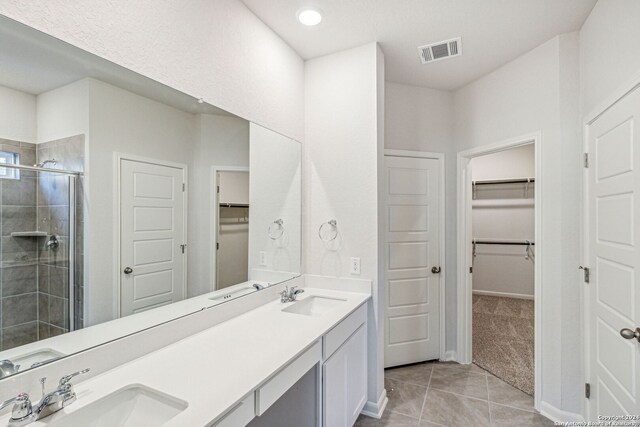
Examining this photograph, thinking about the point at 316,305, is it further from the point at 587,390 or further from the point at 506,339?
the point at 506,339

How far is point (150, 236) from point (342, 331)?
115cm

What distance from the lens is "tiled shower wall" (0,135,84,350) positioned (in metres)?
0.93

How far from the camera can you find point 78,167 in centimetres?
110

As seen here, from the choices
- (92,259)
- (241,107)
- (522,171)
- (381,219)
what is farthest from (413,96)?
(522,171)

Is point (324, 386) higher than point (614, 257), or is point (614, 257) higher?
point (614, 257)

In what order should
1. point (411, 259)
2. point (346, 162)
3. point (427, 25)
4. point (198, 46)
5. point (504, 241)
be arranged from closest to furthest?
point (198, 46) → point (427, 25) → point (346, 162) → point (411, 259) → point (504, 241)

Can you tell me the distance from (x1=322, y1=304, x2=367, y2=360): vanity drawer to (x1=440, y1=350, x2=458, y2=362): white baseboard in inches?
55.4

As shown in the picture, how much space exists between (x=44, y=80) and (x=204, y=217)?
2.70ft

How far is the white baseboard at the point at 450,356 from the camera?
2.97m

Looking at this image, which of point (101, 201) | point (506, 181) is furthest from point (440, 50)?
point (506, 181)

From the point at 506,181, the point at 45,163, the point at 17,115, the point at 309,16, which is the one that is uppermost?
the point at 309,16

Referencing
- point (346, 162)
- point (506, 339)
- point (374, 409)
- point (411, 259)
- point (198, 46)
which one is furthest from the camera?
point (506, 339)

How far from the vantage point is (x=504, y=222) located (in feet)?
17.0

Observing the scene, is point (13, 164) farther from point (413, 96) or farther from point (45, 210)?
point (413, 96)
